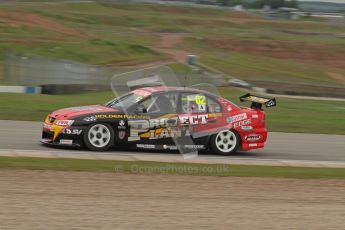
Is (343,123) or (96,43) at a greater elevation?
(96,43)

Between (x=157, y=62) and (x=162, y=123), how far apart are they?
35478mm

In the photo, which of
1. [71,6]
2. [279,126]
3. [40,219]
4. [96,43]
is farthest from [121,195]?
[71,6]

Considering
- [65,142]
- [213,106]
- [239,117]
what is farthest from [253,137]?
[65,142]

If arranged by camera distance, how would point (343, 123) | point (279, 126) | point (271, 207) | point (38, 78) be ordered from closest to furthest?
point (271, 207), point (279, 126), point (343, 123), point (38, 78)

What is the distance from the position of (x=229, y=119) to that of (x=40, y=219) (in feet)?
24.6

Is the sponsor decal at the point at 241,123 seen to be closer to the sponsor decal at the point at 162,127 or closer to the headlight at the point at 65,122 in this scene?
the sponsor decal at the point at 162,127

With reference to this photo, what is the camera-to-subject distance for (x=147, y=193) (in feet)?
33.3

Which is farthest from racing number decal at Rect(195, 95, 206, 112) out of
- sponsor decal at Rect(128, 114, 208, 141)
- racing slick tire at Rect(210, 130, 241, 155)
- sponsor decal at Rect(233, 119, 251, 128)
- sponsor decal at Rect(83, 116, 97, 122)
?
sponsor decal at Rect(83, 116, 97, 122)

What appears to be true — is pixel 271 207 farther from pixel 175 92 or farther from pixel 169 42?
pixel 169 42

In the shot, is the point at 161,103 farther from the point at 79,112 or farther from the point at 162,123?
the point at 79,112

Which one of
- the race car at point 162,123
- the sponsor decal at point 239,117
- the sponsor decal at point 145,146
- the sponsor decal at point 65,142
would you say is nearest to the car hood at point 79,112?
the race car at point 162,123

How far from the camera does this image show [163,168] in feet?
41.1

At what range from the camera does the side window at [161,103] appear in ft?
47.9

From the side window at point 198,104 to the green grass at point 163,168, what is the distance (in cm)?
Result: 175
